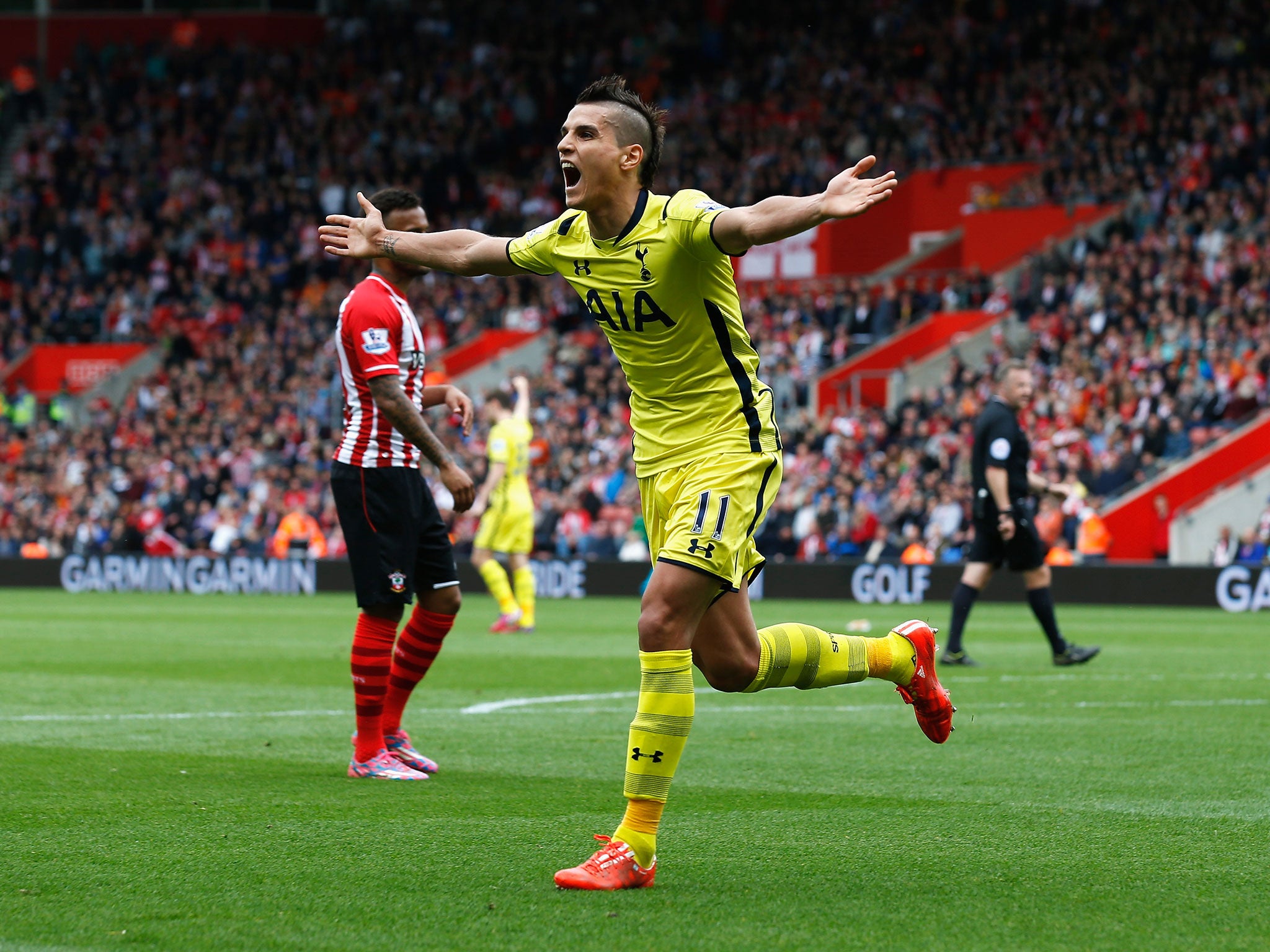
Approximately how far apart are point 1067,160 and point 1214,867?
2844 centimetres

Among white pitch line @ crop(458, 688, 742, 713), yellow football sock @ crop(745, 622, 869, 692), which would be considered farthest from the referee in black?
yellow football sock @ crop(745, 622, 869, 692)

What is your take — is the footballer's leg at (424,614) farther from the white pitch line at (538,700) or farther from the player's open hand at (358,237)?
the white pitch line at (538,700)

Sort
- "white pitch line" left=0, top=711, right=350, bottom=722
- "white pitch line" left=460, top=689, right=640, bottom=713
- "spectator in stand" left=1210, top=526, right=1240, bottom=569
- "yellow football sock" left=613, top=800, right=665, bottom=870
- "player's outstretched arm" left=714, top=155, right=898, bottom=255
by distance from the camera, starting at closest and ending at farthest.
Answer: "player's outstretched arm" left=714, top=155, right=898, bottom=255 → "yellow football sock" left=613, top=800, right=665, bottom=870 → "white pitch line" left=0, top=711, right=350, bottom=722 → "white pitch line" left=460, top=689, right=640, bottom=713 → "spectator in stand" left=1210, top=526, right=1240, bottom=569

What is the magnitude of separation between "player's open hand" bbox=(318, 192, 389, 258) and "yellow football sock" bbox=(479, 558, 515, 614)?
11452 millimetres

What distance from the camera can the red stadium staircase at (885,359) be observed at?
30078 millimetres

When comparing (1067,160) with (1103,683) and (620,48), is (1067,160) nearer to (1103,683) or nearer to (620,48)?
(620,48)

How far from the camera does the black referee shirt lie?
12.5 meters

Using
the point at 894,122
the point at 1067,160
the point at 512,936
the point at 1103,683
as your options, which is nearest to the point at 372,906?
the point at 512,936

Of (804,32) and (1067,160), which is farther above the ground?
(804,32)

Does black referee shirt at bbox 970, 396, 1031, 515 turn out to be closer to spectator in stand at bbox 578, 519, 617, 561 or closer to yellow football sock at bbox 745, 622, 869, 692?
yellow football sock at bbox 745, 622, 869, 692

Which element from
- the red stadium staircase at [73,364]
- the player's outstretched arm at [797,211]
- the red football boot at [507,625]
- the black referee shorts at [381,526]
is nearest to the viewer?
the player's outstretched arm at [797,211]

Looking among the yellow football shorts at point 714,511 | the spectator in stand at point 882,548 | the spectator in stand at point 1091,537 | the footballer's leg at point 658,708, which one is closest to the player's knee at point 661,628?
the footballer's leg at point 658,708

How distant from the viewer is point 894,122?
1377 inches

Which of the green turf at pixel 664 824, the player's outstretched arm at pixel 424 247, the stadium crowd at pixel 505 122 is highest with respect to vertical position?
the stadium crowd at pixel 505 122
